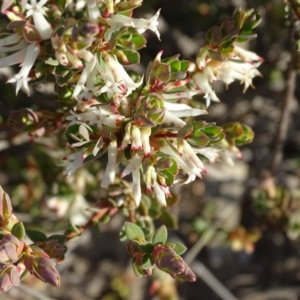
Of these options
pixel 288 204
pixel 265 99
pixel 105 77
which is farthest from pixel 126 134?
pixel 265 99

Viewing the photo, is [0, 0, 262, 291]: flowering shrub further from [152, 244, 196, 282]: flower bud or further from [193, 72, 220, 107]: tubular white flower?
[193, 72, 220, 107]: tubular white flower

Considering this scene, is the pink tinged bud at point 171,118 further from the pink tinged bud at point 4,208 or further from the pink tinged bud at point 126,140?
the pink tinged bud at point 4,208

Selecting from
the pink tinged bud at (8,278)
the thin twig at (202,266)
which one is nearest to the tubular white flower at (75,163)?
the pink tinged bud at (8,278)

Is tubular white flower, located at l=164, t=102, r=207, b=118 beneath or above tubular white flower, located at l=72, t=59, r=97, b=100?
beneath

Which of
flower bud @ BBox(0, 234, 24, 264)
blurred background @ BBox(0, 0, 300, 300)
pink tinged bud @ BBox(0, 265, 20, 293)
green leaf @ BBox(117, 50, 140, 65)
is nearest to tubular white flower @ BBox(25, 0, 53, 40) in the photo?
green leaf @ BBox(117, 50, 140, 65)

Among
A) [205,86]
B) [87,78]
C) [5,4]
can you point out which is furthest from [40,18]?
[205,86]

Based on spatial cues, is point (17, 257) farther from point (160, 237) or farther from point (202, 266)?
point (202, 266)
